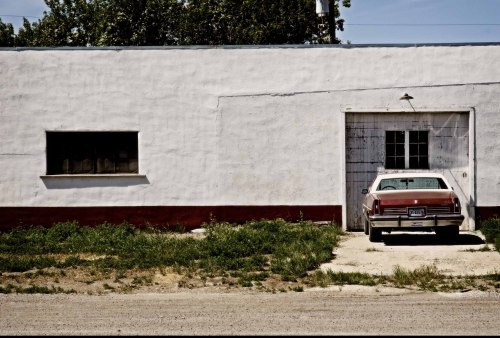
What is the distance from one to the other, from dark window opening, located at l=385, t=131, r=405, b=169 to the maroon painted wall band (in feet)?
5.45

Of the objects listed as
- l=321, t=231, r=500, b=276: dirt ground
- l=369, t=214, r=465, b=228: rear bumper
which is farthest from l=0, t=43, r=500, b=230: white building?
l=369, t=214, r=465, b=228: rear bumper

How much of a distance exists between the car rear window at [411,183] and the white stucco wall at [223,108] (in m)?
1.78

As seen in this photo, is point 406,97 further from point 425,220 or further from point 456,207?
point 425,220

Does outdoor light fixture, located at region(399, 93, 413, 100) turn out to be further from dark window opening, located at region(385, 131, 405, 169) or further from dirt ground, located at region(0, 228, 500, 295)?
dirt ground, located at region(0, 228, 500, 295)

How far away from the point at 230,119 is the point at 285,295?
8.02 m

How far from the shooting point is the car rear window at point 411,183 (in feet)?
47.4

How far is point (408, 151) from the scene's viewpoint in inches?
648

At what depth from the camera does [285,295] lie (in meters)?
9.20

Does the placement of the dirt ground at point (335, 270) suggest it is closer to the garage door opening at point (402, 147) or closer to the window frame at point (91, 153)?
the garage door opening at point (402, 147)

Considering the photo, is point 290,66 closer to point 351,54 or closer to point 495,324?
point 351,54

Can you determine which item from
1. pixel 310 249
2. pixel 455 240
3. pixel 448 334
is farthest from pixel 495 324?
pixel 455 240

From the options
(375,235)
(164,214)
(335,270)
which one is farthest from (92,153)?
(335,270)

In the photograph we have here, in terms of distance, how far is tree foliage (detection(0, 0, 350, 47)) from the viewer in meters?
42.8

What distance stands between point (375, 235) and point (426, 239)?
4.02 ft
